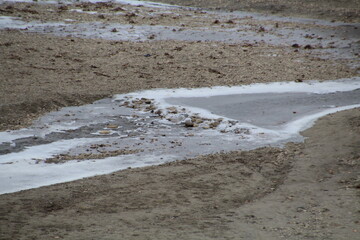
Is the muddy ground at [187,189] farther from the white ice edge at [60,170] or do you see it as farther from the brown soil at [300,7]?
the brown soil at [300,7]

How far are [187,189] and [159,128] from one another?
2845mm

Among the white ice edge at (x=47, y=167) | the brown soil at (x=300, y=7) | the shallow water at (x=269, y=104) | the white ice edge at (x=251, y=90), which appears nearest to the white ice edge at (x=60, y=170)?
the white ice edge at (x=47, y=167)

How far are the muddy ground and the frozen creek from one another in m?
0.39

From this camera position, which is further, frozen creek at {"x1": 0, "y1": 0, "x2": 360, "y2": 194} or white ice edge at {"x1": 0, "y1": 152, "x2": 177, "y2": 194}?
frozen creek at {"x1": 0, "y1": 0, "x2": 360, "y2": 194}

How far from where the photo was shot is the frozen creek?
7.43 m

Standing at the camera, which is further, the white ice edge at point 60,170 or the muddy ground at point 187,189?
the white ice edge at point 60,170

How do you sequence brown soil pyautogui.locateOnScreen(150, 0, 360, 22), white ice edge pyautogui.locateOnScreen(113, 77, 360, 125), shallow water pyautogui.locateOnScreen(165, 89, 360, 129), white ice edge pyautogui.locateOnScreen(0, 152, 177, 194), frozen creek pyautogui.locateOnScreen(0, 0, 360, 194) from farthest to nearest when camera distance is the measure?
1. brown soil pyautogui.locateOnScreen(150, 0, 360, 22)
2. white ice edge pyautogui.locateOnScreen(113, 77, 360, 125)
3. shallow water pyautogui.locateOnScreen(165, 89, 360, 129)
4. frozen creek pyautogui.locateOnScreen(0, 0, 360, 194)
5. white ice edge pyautogui.locateOnScreen(0, 152, 177, 194)

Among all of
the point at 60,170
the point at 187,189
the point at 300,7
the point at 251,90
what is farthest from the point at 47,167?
the point at 300,7

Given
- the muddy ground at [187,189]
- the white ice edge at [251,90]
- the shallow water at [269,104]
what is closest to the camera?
the muddy ground at [187,189]

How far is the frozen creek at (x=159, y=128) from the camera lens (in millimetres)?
7430

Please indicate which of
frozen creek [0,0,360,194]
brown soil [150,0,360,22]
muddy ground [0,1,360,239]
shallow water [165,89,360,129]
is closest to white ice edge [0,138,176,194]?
frozen creek [0,0,360,194]

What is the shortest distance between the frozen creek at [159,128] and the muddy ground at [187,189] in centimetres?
39

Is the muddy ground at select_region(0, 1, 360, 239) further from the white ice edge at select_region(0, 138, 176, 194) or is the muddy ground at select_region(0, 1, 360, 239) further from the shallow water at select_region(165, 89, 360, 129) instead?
the shallow water at select_region(165, 89, 360, 129)

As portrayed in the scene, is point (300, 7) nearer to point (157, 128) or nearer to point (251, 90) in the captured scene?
point (251, 90)
